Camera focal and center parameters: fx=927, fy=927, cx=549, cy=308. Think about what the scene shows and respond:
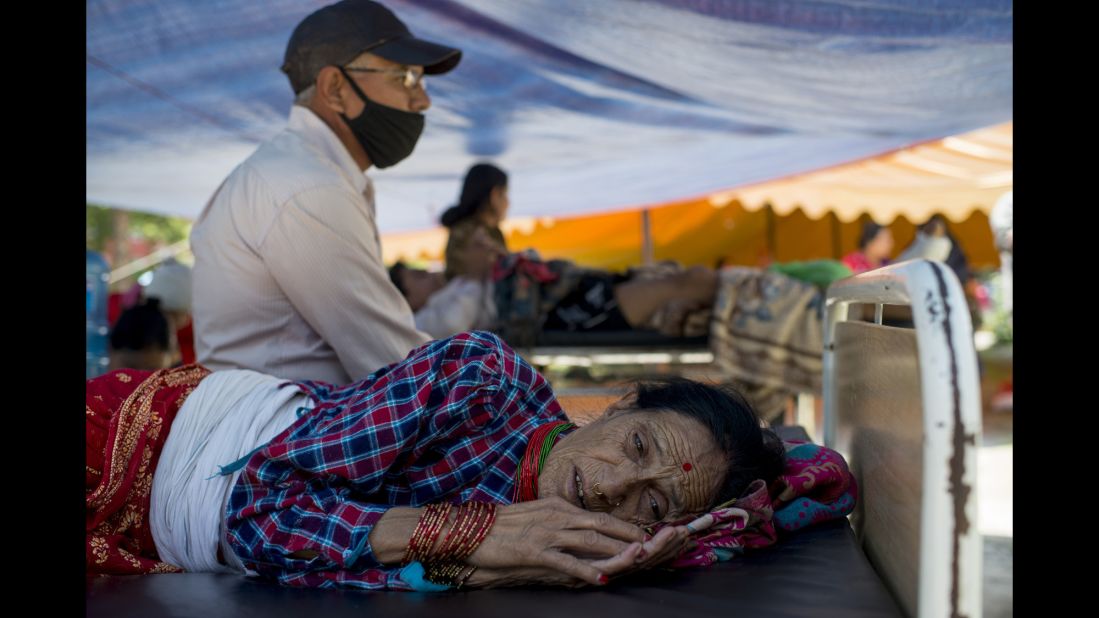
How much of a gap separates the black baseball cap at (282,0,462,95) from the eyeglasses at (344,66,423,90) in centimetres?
6

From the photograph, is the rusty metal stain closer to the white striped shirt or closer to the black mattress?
the black mattress

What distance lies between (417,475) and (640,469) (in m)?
0.49

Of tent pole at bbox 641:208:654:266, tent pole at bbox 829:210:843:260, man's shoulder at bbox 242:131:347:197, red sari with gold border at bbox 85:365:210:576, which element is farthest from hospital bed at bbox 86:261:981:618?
tent pole at bbox 829:210:843:260

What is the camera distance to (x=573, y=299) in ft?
16.6

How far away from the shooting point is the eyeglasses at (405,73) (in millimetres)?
3176

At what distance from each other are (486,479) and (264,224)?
49.3 inches

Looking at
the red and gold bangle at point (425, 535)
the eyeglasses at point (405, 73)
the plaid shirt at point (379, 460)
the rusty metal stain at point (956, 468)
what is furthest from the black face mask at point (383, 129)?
the rusty metal stain at point (956, 468)

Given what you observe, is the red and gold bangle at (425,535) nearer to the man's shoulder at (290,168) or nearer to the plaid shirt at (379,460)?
the plaid shirt at (379,460)

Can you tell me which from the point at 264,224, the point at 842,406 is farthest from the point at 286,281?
the point at 842,406

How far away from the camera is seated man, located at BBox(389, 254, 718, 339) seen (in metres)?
4.85

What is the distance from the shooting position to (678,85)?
427cm

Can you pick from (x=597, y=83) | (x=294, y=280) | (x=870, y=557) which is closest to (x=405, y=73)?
(x=294, y=280)
